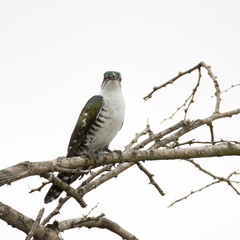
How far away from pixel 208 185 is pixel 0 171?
90.3 inches

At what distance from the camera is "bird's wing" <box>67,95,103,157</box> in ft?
19.3

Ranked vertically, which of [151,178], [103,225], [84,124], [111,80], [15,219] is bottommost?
[15,219]

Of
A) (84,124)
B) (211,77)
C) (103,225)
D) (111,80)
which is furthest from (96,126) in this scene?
(211,77)

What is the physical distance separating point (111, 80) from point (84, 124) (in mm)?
945

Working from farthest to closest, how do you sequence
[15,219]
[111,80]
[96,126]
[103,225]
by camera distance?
[111,80] → [96,126] → [103,225] → [15,219]

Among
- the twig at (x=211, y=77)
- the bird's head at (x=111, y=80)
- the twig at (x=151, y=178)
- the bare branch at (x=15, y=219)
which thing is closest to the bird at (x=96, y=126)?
the bird's head at (x=111, y=80)

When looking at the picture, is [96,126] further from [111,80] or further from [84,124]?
[111,80]

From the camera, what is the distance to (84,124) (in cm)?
591

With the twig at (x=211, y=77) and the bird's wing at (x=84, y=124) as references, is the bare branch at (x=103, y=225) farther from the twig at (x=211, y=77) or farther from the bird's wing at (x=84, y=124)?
the bird's wing at (x=84, y=124)

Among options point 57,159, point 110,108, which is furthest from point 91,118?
point 57,159

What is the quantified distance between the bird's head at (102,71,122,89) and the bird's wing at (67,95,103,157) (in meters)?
0.42

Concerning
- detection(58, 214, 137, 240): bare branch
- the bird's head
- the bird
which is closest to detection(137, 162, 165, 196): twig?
detection(58, 214, 137, 240): bare branch

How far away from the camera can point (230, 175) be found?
4.30 meters

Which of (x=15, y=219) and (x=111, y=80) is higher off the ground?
(x=111, y=80)
